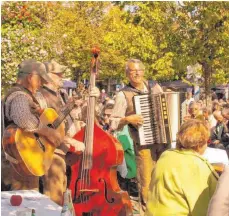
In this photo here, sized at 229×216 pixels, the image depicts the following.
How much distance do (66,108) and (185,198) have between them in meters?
1.99

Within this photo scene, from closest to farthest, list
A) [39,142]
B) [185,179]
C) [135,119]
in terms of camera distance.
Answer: [185,179] < [39,142] < [135,119]

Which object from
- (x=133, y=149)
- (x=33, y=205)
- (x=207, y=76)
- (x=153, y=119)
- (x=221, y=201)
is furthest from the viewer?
(x=207, y=76)

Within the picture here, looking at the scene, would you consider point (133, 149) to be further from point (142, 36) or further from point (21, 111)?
point (142, 36)

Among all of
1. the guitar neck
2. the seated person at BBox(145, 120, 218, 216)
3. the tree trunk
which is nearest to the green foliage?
the tree trunk

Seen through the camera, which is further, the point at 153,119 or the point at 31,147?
the point at 153,119

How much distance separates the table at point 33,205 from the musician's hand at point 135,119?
206 cm

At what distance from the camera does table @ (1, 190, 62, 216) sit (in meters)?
3.77

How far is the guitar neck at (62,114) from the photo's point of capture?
5.43m

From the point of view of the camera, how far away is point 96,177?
213 inches

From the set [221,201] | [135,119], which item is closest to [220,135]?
[135,119]

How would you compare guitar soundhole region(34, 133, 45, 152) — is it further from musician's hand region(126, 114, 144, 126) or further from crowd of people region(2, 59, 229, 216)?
musician's hand region(126, 114, 144, 126)

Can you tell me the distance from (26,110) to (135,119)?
146 cm

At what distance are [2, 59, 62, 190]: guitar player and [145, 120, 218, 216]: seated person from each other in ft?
5.06

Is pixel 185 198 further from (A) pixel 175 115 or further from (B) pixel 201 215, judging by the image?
(A) pixel 175 115
